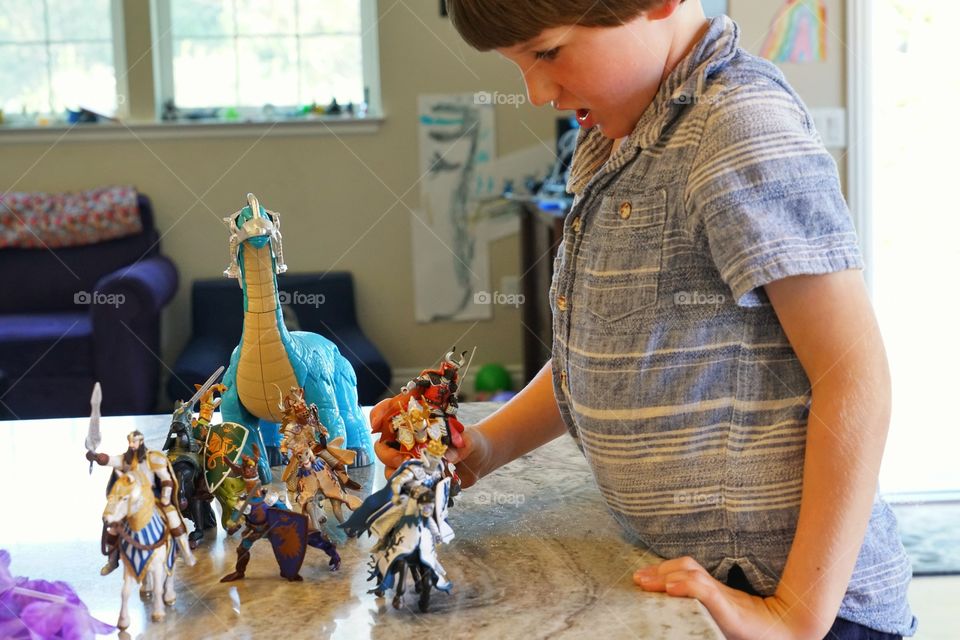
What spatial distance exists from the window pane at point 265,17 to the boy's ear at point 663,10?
3.78 m

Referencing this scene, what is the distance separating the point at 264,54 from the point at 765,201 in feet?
12.9

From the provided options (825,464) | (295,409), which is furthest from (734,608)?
(295,409)

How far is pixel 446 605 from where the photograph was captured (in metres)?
0.79

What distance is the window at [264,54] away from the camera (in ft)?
14.3

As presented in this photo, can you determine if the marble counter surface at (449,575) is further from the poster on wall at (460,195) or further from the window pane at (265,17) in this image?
the window pane at (265,17)

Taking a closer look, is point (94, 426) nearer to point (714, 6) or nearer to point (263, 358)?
point (263, 358)

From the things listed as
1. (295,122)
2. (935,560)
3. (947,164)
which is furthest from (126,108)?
(935,560)

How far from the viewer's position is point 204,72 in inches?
173

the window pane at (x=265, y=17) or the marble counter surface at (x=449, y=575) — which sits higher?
the window pane at (x=265, y=17)

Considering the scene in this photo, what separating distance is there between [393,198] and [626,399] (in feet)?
11.9

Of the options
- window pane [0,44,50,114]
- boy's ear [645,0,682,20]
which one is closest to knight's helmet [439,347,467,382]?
boy's ear [645,0,682,20]

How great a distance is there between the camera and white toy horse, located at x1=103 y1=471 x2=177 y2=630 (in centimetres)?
76

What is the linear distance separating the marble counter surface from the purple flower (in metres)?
0.04

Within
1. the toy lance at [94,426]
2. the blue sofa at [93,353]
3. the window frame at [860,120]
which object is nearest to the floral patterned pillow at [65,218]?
the blue sofa at [93,353]
